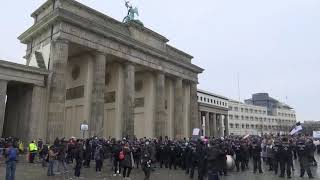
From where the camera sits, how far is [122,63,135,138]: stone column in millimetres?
36406

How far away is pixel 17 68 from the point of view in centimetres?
2798

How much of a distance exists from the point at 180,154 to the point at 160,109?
65.2 ft

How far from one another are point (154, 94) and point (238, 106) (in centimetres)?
8170

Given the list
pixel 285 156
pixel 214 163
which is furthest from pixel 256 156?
pixel 214 163

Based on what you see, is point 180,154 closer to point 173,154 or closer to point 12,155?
point 173,154

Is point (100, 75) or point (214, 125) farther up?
point (100, 75)

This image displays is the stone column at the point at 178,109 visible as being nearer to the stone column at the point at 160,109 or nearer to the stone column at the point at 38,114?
the stone column at the point at 160,109

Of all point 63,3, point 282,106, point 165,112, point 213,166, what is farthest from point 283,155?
point 282,106

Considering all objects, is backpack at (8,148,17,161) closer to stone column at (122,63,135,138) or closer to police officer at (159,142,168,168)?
police officer at (159,142,168,168)

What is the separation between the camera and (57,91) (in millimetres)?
28750

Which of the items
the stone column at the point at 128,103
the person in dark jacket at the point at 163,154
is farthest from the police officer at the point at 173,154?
the stone column at the point at 128,103

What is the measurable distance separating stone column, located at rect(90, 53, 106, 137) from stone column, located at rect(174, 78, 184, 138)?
52.4ft

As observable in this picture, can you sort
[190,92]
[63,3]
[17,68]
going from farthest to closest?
[190,92], [63,3], [17,68]

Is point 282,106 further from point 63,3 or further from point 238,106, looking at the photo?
point 63,3
